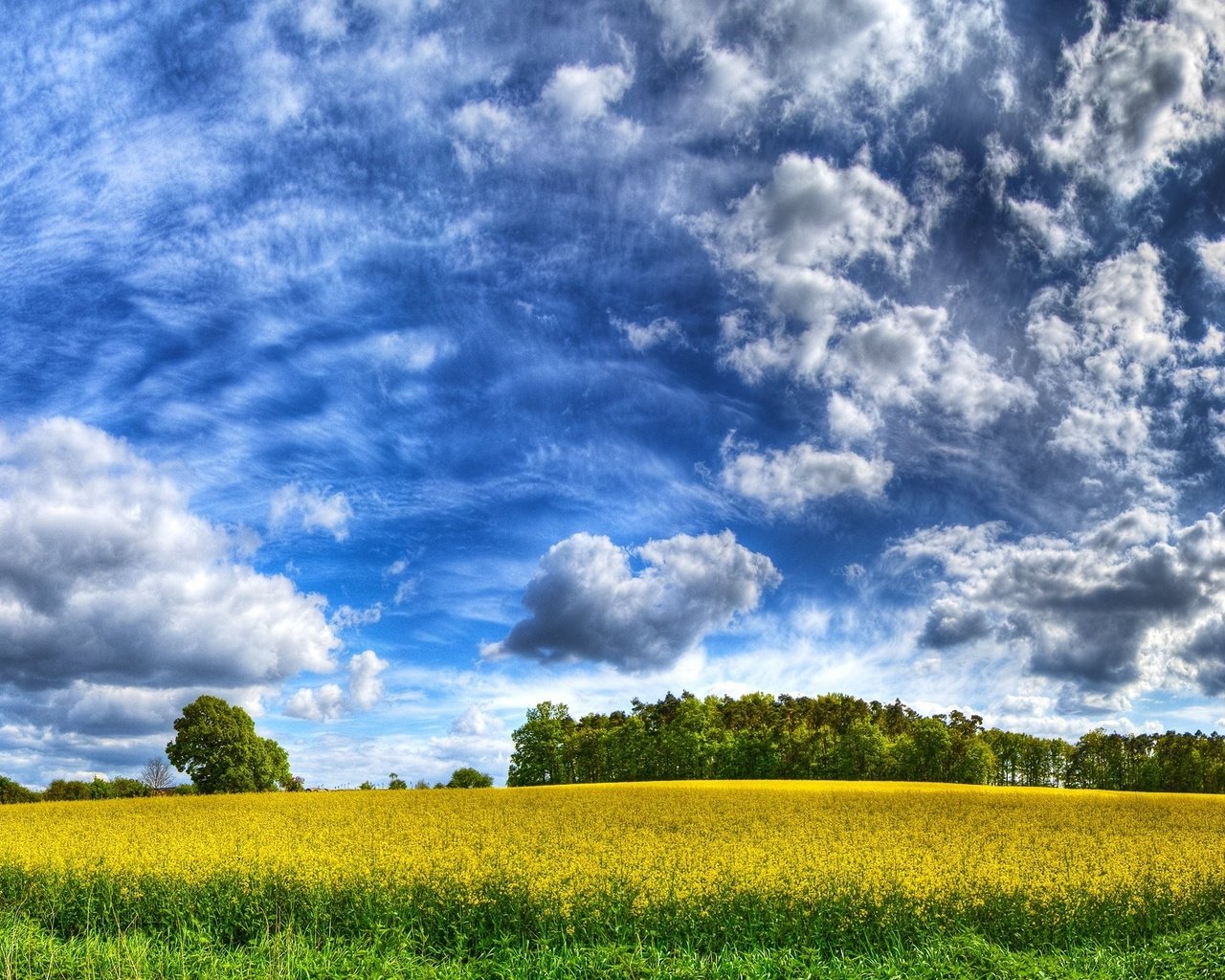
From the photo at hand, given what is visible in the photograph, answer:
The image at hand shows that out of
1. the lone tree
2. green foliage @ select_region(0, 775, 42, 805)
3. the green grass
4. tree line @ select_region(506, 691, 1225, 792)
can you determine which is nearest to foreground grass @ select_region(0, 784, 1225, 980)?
the green grass

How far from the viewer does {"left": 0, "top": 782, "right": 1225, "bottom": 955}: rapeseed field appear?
46.3ft

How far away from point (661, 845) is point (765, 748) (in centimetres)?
5856

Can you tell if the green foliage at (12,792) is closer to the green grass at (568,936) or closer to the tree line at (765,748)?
the tree line at (765,748)

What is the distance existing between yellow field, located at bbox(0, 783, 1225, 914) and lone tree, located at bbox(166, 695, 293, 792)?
48.6 ft

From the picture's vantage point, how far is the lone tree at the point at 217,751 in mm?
51906

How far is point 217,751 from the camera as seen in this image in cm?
5228

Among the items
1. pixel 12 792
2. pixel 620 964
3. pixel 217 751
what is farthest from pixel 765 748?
pixel 620 964

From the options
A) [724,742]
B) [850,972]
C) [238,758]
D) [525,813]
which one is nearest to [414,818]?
[525,813]

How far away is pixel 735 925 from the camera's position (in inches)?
543

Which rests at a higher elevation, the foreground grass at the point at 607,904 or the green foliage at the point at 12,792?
the foreground grass at the point at 607,904

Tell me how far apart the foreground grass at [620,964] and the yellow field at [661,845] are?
6.47 feet

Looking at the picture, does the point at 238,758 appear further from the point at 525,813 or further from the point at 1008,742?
the point at 1008,742

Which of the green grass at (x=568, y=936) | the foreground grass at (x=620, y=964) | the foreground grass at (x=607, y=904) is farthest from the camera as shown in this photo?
the foreground grass at (x=607, y=904)

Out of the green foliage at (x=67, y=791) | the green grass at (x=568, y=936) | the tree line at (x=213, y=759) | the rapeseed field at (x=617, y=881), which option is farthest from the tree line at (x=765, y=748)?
the green grass at (x=568, y=936)
